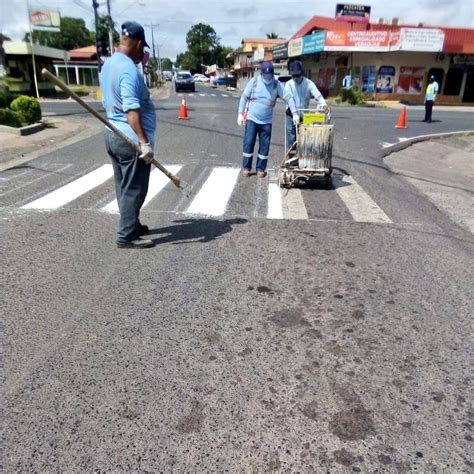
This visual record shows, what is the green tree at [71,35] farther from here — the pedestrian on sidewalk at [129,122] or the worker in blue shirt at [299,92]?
the pedestrian on sidewalk at [129,122]

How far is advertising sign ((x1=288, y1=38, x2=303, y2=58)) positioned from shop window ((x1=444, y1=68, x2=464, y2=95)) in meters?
13.0

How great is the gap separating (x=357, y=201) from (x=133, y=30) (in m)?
3.95

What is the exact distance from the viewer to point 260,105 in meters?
7.50

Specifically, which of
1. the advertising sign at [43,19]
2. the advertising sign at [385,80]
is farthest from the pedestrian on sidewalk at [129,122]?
the advertising sign at [385,80]

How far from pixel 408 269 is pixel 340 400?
2.15 m

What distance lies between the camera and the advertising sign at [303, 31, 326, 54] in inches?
1402

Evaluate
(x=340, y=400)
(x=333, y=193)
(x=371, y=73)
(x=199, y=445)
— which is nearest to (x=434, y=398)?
(x=340, y=400)

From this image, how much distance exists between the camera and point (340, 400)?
2.56m

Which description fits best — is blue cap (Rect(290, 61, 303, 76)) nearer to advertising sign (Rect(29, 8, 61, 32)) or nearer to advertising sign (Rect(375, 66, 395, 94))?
advertising sign (Rect(29, 8, 61, 32))

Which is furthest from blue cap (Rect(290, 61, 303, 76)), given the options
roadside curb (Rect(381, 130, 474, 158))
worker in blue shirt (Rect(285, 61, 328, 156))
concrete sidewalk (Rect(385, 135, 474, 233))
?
roadside curb (Rect(381, 130, 474, 158))

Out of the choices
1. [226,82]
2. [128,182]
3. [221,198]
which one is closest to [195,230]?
[128,182]

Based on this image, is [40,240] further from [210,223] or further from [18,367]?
[18,367]

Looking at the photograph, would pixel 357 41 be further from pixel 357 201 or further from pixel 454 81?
pixel 357 201

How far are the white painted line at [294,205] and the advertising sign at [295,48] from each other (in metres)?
38.0
